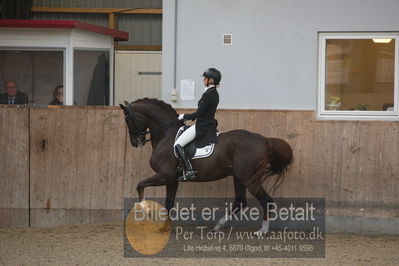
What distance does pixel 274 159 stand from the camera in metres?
10.0

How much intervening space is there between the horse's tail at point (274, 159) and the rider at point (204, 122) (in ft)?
2.34

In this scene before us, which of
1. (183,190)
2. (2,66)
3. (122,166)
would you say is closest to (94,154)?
(122,166)

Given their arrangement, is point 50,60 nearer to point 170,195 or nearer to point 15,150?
point 15,150

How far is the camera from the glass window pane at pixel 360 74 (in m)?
10.9

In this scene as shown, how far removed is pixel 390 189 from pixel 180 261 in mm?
3586

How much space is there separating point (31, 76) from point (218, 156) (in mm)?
3788

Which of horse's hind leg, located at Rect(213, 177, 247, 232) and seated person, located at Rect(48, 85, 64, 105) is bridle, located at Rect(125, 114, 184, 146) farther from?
seated person, located at Rect(48, 85, 64, 105)

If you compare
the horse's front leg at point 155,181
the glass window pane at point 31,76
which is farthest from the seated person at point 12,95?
the horse's front leg at point 155,181

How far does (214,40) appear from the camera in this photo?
36.2 ft

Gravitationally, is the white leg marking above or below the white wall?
below

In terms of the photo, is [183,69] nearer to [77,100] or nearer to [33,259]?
[77,100]

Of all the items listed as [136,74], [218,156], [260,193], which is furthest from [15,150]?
[136,74]

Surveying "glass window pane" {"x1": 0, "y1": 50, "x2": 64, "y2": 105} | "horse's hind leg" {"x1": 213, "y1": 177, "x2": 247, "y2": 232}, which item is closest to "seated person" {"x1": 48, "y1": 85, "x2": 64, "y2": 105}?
"glass window pane" {"x1": 0, "y1": 50, "x2": 64, "y2": 105}

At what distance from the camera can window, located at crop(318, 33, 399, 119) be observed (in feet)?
35.6
